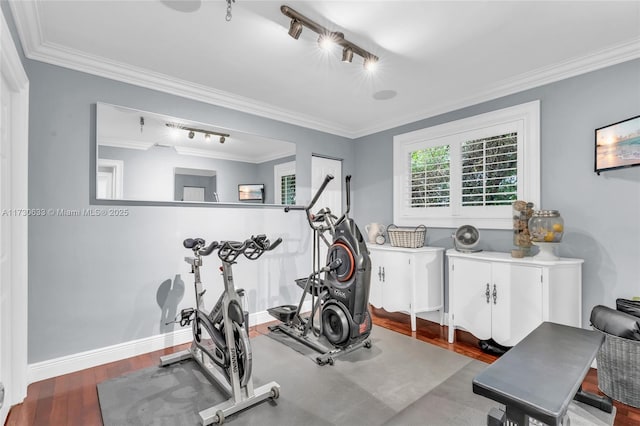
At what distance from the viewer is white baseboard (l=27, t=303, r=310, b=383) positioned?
2.43 metres

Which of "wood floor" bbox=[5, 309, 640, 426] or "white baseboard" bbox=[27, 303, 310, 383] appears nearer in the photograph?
"wood floor" bbox=[5, 309, 640, 426]

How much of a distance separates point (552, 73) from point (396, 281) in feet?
8.47

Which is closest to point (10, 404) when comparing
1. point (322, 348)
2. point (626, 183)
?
point (322, 348)

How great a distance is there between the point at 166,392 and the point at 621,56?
4.45 m

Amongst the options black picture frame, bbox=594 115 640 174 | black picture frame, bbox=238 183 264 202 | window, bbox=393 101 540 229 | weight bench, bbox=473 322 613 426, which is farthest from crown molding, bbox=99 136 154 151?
black picture frame, bbox=594 115 640 174

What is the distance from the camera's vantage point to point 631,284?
2.45 meters

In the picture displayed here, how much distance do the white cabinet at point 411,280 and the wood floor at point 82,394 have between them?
0.42 m

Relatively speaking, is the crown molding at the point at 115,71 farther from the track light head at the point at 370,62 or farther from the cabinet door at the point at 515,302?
the cabinet door at the point at 515,302

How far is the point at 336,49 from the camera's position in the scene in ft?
8.11

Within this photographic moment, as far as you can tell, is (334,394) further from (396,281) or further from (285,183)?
(285,183)

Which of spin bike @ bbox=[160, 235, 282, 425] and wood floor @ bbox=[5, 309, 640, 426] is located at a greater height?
spin bike @ bbox=[160, 235, 282, 425]

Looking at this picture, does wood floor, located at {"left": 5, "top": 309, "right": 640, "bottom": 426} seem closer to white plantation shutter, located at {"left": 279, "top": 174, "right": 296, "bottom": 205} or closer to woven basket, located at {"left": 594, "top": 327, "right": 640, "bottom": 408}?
woven basket, located at {"left": 594, "top": 327, "right": 640, "bottom": 408}

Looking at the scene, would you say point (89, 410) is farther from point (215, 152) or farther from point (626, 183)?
point (626, 183)

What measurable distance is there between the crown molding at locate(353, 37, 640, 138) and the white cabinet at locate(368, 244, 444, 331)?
5.66 feet
